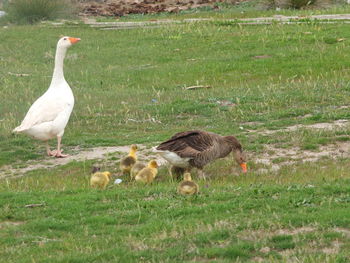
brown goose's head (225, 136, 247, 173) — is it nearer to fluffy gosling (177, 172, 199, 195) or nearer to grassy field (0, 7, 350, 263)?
grassy field (0, 7, 350, 263)

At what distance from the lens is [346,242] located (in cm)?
729

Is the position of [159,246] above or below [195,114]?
above

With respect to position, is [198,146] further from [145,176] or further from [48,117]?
[48,117]

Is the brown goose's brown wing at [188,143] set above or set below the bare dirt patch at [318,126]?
above

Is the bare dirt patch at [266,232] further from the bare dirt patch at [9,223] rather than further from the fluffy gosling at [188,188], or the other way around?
the bare dirt patch at [9,223]

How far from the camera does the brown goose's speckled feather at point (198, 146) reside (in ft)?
36.1

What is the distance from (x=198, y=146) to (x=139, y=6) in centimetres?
3153

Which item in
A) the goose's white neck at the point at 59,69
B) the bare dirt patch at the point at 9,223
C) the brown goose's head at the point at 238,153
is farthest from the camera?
the goose's white neck at the point at 59,69

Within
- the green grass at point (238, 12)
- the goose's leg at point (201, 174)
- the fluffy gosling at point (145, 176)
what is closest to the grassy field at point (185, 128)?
the goose's leg at point (201, 174)

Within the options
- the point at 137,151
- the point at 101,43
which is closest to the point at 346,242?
the point at 137,151

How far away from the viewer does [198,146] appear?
36.4 ft

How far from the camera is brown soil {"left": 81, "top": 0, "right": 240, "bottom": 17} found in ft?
131

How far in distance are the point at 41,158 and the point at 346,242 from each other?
7.12 m

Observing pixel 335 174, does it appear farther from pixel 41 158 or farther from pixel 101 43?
pixel 101 43
